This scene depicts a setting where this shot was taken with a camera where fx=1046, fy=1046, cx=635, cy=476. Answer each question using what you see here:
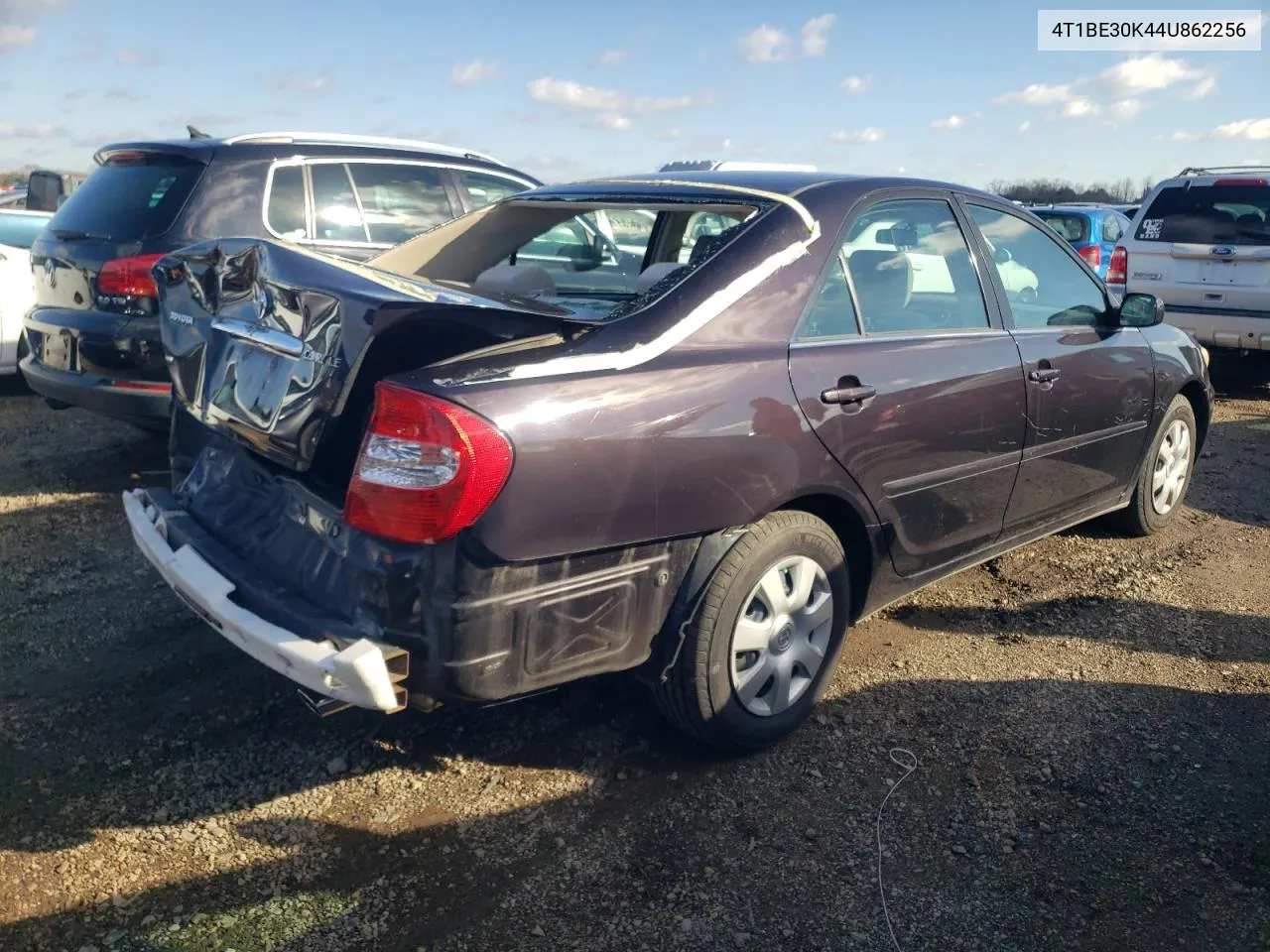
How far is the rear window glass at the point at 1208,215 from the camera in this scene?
8.52m

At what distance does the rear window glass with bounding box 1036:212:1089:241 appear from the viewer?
1262cm

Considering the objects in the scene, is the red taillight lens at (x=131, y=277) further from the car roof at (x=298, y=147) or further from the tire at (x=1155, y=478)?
the tire at (x=1155, y=478)

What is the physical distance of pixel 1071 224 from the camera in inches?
503

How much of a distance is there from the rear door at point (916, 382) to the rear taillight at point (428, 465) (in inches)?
40.6

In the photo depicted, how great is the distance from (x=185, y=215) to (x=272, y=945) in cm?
414

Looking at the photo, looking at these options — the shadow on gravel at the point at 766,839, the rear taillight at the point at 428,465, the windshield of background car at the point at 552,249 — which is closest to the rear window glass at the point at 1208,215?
the shadow on gravel at the point at 766,839

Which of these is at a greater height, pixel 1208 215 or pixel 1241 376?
pixel 1208 215

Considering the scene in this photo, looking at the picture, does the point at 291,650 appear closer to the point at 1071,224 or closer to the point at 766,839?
the point at 766,839

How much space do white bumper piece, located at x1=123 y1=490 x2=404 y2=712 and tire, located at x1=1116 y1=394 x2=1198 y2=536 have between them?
387cm

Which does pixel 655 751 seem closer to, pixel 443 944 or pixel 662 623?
pixel 662 623

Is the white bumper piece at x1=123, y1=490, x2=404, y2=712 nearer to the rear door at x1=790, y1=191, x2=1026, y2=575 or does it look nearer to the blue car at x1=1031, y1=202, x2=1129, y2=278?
the rear door at x1=790, y1=191, x2=1026, y2=575

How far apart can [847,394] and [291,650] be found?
1.73 meters

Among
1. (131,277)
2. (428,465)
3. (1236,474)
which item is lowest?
(1236,474)

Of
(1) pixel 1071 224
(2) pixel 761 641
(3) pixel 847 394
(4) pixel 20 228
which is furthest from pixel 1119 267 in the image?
(4) pixel 20 228
